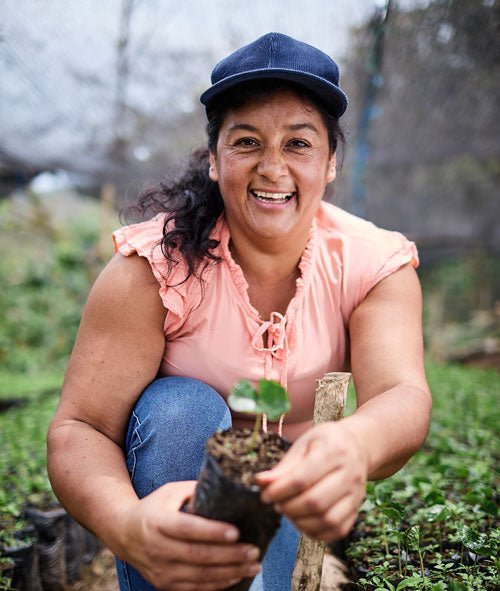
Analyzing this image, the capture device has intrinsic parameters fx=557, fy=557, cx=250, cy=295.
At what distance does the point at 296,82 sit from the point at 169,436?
1.02m

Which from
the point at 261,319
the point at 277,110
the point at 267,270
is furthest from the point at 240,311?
the point at 277,110

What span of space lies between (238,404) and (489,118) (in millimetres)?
3991

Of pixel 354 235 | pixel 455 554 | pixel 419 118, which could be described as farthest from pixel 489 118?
pixel 455 554

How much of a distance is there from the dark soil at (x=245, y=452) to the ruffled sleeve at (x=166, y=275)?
0.57m

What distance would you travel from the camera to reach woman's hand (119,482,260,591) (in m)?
0.97

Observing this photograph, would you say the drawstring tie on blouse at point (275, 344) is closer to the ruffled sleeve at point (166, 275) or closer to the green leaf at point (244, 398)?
the ruffled sleeve at point (166, 275)

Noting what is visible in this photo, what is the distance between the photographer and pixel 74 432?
1.41 m

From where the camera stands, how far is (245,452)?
1.04 metres

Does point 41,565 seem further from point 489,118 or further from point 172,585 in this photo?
point 489,118

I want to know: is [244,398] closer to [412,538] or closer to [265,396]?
[265,396]

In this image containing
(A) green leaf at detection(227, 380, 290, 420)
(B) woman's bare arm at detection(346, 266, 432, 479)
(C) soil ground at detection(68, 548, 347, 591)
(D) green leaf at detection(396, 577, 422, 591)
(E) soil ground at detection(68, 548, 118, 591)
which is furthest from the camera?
(E) soil ground at detection(68, 548, 118, 591)

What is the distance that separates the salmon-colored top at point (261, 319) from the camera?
163 cm

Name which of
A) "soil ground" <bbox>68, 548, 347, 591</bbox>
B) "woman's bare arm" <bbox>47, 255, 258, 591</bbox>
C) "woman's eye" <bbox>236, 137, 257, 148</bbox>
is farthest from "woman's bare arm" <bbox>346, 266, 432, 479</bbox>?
"soil ground" <bbox>68, 548, 347, 591</bbox>

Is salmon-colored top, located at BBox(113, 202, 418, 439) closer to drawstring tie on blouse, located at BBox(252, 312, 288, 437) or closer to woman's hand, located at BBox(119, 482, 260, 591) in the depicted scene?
drawstring tie on blouse, located at BBox(252, 312, 288, 437)
